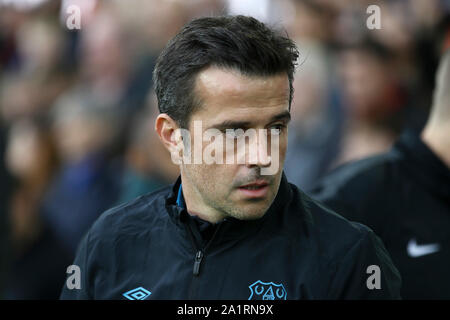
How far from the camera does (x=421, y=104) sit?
403 centimetres

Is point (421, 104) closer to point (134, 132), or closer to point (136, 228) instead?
point (134, 132)

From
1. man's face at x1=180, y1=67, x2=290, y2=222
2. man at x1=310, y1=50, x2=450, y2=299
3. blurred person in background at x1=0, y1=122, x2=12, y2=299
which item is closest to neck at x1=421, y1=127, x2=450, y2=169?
man at x1=310, y1=50, x2=450, y2=299

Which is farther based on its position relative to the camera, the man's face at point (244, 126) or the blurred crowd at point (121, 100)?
the blurred crowd at point (121, 100)

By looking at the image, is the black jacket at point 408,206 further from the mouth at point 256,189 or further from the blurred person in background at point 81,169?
the blurred person in background at point 81,169

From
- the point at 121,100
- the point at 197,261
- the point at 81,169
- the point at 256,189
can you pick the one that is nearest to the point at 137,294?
the point at 197,261

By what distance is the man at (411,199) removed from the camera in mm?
2721

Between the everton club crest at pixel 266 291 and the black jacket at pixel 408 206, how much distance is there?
0.88 metres

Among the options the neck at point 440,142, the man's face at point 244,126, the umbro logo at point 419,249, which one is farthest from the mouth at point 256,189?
the neck at point 440,142

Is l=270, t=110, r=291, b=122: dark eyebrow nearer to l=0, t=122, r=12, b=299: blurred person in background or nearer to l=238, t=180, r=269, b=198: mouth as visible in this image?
l=238, t=180, r=269, b=198: mouth

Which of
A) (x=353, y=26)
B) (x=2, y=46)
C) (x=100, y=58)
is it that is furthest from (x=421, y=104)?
(x=2, y=46)

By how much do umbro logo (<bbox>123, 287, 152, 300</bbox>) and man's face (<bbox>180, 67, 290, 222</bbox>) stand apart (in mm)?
333

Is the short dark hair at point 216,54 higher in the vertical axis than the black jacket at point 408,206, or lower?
higher

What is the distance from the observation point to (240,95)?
191 cm

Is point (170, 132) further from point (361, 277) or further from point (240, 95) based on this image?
point (361, 277)
